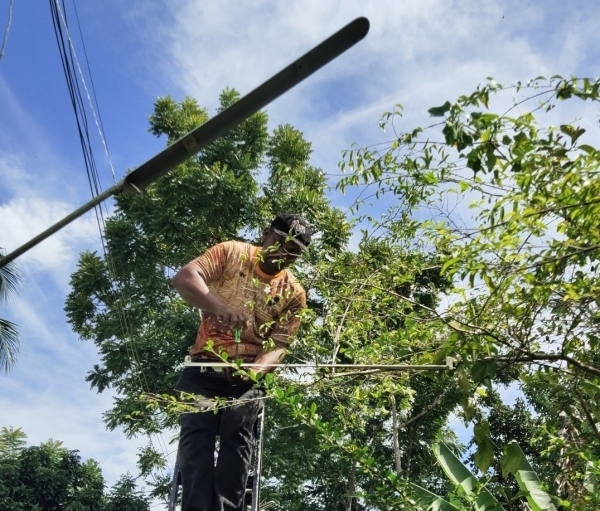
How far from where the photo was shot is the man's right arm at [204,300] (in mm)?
3033

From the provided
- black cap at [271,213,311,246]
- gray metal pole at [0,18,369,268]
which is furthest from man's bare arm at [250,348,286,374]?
gray metal pole at [0,18,369,268]

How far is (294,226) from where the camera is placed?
3197 mm

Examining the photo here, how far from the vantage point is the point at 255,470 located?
3318 mm

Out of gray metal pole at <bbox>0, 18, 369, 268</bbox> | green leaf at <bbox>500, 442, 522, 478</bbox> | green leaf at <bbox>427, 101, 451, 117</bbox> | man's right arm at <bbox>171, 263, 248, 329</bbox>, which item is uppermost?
gray metal pole at <bbox>0, 18, 369, 268</bbox>

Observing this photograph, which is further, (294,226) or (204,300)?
(294,226)

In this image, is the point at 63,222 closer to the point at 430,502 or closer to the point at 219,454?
the point at 219,454

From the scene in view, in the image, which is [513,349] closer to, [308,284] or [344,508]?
[308,284]

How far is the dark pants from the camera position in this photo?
2850mm

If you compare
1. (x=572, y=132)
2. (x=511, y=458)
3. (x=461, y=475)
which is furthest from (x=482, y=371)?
(x=461, y=475)

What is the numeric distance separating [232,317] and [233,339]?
0.28 metres

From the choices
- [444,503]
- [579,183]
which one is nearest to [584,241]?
[579,183]

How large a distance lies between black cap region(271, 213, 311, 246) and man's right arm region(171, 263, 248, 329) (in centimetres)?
47

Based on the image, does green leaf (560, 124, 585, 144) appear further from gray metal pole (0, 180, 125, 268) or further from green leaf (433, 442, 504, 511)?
green leaf (433, 442, 504, 511)

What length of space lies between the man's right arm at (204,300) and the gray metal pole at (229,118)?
0.58 meters
